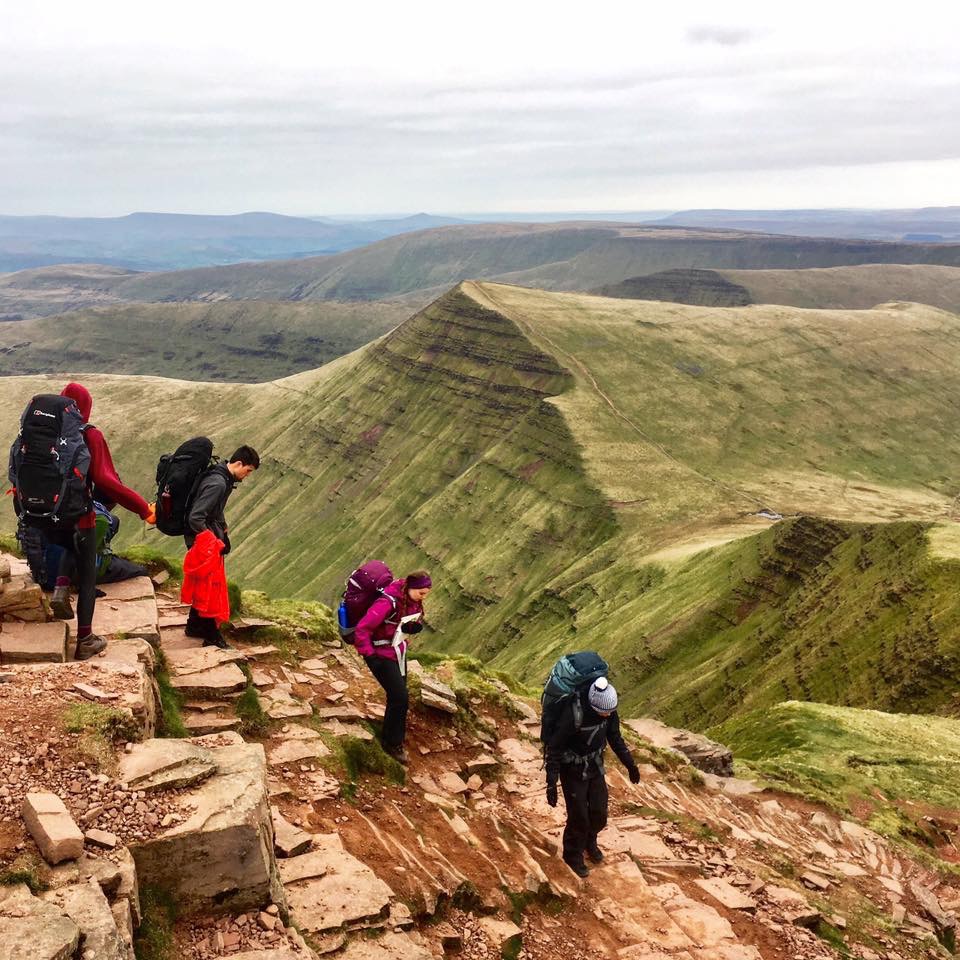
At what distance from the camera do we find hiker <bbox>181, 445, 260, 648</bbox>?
15953 mm

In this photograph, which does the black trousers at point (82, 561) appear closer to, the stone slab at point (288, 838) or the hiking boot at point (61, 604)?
the hiking boot at point (61, 604)

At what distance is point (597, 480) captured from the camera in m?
139

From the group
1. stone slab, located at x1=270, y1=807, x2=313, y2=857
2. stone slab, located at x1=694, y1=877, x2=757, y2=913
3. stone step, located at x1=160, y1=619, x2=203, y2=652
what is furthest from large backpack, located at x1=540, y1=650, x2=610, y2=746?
stone step, located at x1=160, y1=619, x2=203, y2=652

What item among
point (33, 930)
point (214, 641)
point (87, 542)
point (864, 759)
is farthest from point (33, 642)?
point (864, 759)

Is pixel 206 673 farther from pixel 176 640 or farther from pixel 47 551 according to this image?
pixel 47 551

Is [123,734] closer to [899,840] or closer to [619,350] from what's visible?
[899,840]

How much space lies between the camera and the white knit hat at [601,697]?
14.0 metres

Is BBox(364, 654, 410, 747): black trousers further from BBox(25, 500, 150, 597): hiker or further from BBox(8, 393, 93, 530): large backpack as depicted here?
BBox(8, 393, 93, 530): large backpack

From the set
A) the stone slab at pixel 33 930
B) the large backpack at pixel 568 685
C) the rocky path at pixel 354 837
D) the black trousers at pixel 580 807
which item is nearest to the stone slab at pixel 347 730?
the rocky path at pixel 354 837

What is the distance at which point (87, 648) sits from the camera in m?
14.6

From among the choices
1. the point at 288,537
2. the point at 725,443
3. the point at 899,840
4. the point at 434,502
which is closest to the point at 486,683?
the point at 899,840

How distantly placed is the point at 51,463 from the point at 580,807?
11997 millimetres

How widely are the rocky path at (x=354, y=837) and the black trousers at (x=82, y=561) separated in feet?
2.87

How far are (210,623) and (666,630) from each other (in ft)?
210
